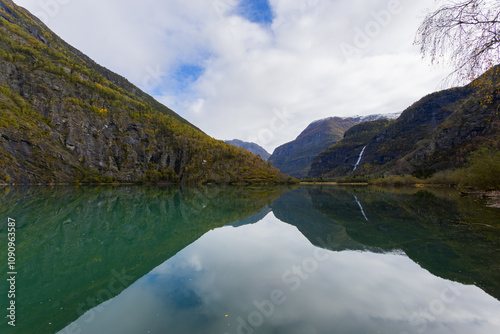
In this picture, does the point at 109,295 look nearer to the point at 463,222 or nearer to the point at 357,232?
the point at 357,232

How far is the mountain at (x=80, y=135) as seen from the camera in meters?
73.2

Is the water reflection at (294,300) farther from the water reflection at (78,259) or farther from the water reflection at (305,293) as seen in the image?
the water reflection at (78,259)

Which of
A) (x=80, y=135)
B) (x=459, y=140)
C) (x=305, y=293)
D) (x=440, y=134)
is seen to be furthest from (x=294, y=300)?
(x=440, y=134)

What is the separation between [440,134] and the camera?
106000 mm

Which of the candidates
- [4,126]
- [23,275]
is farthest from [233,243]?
[4,126]

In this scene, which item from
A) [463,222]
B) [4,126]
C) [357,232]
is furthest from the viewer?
[4,126]

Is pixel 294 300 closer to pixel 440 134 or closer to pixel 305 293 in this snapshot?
pixel 305 293

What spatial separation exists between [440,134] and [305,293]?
442 ft

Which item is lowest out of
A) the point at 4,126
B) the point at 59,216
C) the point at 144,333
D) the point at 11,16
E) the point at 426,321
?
the point at 59,216

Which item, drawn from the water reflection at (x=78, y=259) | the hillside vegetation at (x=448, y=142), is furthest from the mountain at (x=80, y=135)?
the water reflection at (x=78, y=259)

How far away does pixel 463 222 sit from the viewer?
15.3 metres

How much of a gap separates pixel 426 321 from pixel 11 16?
225348 millimetres

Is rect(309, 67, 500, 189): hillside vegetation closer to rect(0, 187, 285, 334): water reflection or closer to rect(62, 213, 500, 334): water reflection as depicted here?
rect(62, 213, 500, 334): water reflection

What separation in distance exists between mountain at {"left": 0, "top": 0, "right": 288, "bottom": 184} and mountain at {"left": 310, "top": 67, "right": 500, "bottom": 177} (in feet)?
231
